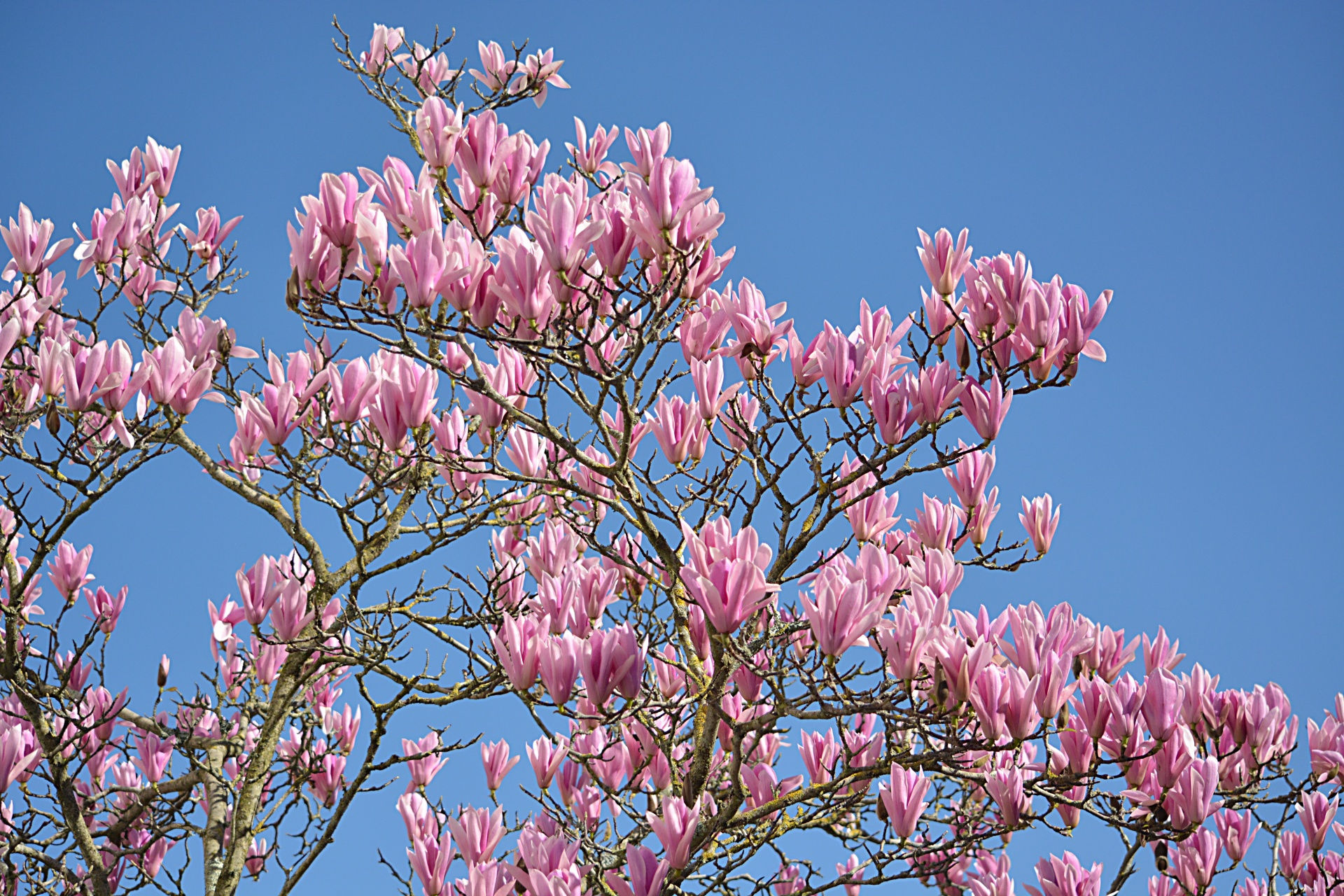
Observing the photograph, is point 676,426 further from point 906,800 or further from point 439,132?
point 906,800

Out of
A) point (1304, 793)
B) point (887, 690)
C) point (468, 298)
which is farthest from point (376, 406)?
point (1304, 793)

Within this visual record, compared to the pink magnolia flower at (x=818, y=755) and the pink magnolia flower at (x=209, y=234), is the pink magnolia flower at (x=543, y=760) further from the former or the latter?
the pink magnolia flower at (x=209, y=234)

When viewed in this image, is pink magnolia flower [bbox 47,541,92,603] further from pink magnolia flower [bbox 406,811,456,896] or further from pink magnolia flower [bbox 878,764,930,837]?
pink magnolia flower [bbox 878,764,930,837]

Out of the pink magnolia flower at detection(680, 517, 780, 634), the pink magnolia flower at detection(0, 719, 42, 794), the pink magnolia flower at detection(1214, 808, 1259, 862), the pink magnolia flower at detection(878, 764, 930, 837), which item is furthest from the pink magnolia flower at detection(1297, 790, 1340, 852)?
the pink magnolia flower at detection(0, 719, 42, 794)

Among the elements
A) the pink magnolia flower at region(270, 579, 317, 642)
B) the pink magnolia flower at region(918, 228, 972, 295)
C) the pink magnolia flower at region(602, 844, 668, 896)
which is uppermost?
the pink magnolia flower at region(918, 228, 972, 295)

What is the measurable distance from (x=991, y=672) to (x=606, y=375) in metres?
1.38

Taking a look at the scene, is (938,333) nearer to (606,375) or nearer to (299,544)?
(606,375)

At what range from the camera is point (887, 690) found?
3.30m

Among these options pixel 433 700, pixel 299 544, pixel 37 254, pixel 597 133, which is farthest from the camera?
pixel 597 133

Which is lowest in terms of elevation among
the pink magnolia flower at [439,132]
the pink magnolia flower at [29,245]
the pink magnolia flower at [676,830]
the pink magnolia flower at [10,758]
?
the pink magnolia flower at [676,830]

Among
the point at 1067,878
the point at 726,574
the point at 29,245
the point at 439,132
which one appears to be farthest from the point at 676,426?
the point at 29,245

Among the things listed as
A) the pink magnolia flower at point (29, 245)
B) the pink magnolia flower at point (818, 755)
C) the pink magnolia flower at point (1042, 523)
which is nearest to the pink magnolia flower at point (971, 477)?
the pink magnolia flower at point (1042, 523)

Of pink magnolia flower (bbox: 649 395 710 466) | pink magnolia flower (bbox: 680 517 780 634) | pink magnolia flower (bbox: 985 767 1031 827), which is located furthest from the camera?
pink magnolia flower (bbox: 649 395 710 466)

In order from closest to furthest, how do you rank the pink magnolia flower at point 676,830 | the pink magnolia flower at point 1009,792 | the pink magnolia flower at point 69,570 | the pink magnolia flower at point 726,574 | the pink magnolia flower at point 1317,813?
the pink magnolia flower at point 726,574 → the pink magnolia flower at point 676,830 → the pink magnolia flower at point 1009,792 → the pink magnolia flower at point 1317,813 → the pink magnolia flower at point 69,570
